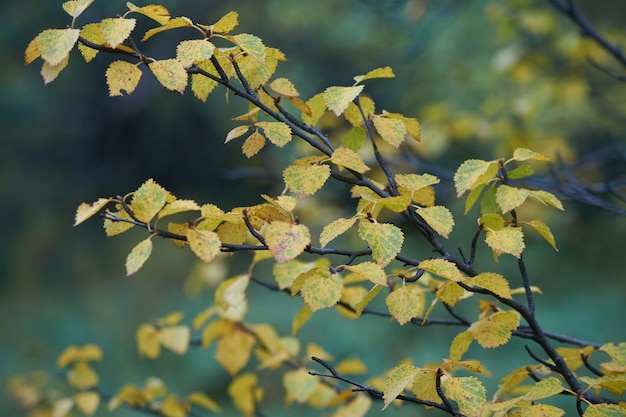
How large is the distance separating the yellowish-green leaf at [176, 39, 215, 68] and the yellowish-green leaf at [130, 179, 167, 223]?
5.0 inches

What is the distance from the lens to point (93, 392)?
4.21 ft

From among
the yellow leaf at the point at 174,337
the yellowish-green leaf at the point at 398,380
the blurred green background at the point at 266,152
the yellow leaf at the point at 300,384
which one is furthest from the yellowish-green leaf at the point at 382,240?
the blurred green background at the point at 266,152

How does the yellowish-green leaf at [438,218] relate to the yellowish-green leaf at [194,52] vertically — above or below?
below

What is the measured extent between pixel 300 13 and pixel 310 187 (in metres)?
3.52

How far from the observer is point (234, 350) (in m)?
1.09

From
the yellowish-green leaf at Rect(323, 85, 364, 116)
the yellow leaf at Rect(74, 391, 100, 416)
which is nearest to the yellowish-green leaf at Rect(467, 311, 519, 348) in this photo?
the yellowish-green leaf at Rect(323, 85, 364, 116)

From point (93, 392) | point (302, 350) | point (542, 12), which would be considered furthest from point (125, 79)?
point (302, 350)

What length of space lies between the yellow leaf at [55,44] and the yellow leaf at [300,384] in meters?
0.60

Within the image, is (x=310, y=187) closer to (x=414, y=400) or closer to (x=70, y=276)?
(x=414, y=400)

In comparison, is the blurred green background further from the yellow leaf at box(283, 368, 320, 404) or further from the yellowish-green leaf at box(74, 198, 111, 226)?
the yellowish-green leaf at box(74, 198, 111, 226)

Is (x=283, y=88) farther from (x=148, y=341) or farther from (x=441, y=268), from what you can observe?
(x=148, y=341)

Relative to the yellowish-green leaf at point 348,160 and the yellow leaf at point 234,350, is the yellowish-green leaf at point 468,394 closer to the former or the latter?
the yellowish-green leaf at point 348,160

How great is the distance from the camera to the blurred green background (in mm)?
2217

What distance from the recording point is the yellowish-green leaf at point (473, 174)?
0.71 metres
